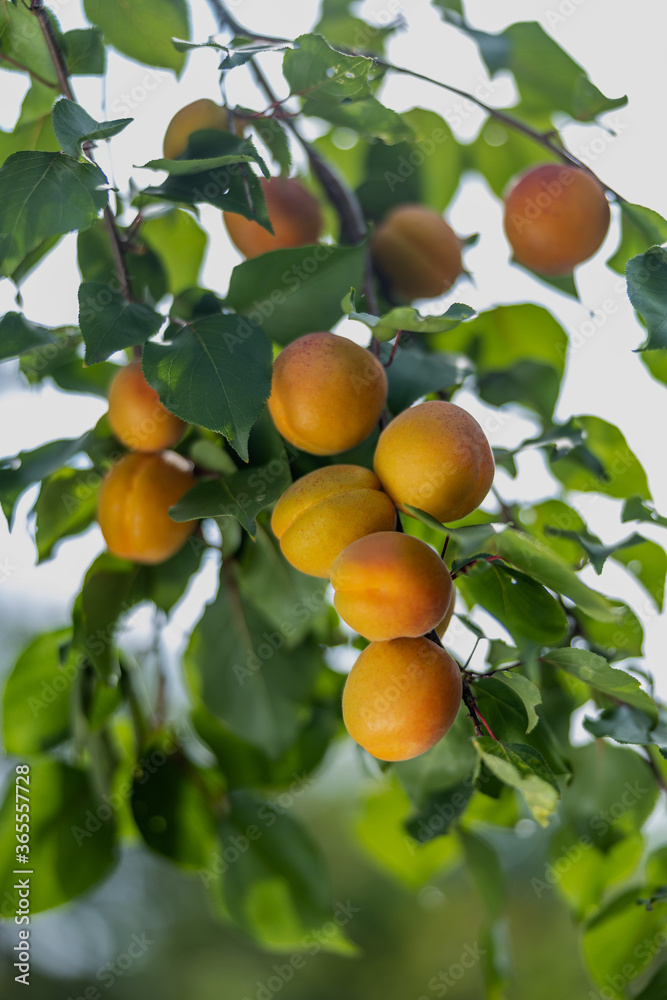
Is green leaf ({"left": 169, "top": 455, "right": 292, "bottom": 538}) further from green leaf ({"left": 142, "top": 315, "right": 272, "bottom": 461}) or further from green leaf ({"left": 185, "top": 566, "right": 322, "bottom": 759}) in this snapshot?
green leaf ({"left": 185, "top": 566, "right": 322, "bottom": 759})

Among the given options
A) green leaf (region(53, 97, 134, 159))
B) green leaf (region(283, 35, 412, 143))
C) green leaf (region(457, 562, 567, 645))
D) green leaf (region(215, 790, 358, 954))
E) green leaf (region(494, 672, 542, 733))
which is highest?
green leaf (region(283, 35, 412, 143))

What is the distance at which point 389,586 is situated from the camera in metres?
0.23

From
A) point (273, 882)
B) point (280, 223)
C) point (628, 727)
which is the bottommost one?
point (273, 882)

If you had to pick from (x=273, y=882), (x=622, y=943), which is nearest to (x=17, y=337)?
(x=273, y=882)

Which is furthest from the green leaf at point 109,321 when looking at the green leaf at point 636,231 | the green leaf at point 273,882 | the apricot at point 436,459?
the green leaf at point 273,882

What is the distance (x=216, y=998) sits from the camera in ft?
12.9

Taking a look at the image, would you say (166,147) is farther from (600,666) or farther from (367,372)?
(600,666)

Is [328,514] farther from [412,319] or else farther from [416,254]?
[416,254]

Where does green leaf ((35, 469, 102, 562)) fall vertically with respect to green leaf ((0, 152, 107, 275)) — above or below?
below

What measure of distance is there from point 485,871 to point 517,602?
0.85 ft

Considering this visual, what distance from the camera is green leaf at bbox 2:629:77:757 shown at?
0.47m

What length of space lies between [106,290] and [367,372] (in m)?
0.12

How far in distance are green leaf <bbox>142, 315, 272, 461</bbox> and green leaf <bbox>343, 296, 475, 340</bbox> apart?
50mm

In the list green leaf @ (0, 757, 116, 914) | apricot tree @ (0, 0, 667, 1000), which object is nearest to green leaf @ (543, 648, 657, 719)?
apricot tree @ (0, 0, 667, 1000)
